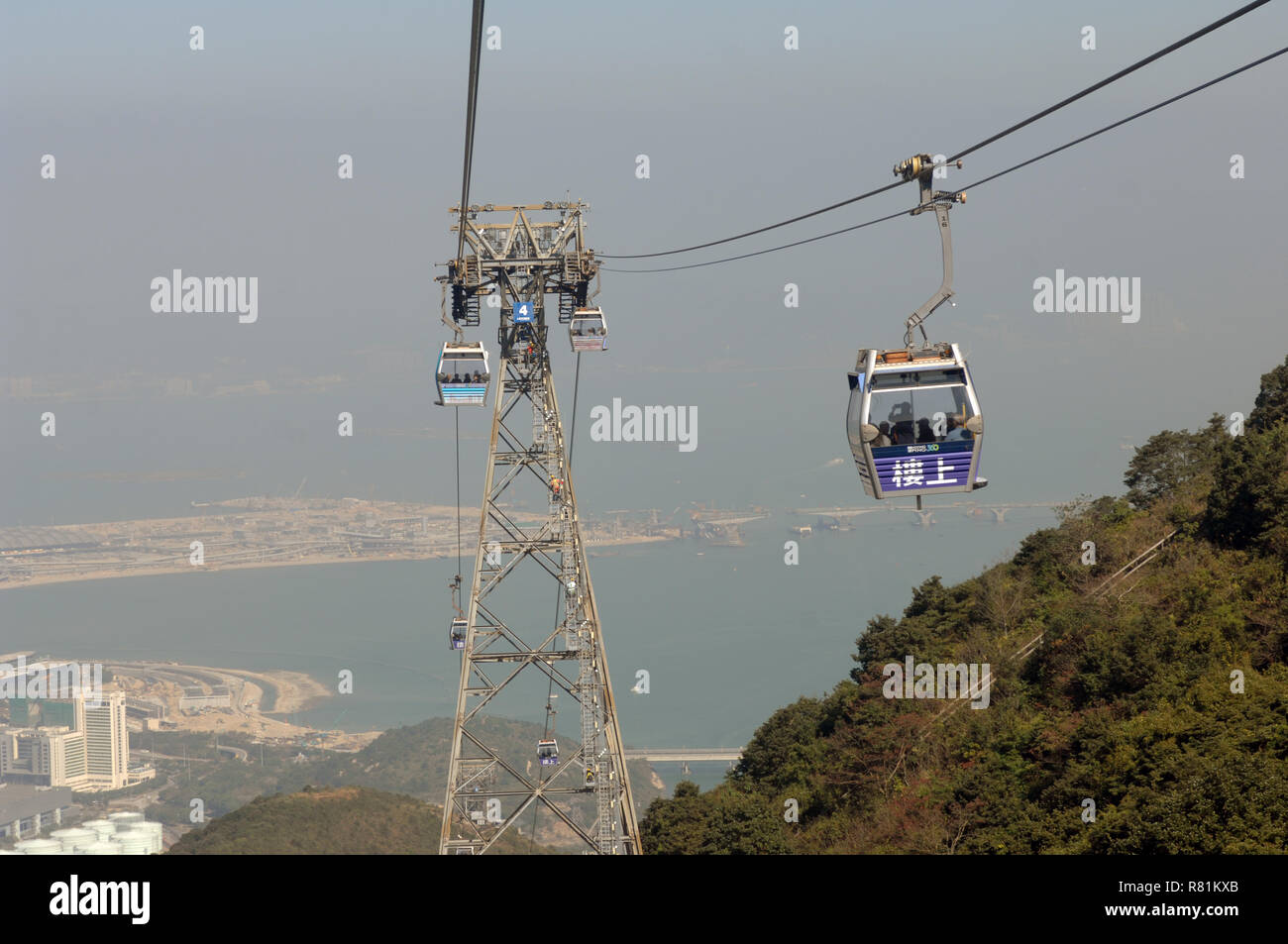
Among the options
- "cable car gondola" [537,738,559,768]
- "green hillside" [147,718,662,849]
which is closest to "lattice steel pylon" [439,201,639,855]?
"cable car gondola" [537,738,559,768]

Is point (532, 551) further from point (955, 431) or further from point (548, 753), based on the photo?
point (955, 431)

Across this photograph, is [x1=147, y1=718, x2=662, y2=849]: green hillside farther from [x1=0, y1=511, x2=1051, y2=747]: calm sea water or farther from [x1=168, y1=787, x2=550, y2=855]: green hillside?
[x1=168, y1=787, x2=550, y2=855]: green hillside

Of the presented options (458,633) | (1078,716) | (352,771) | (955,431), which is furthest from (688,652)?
(955,431)
